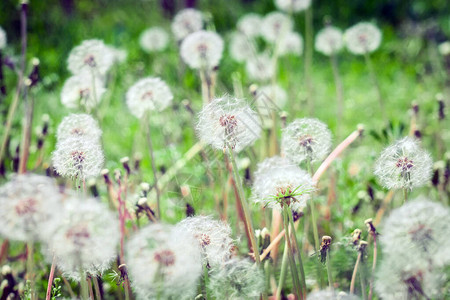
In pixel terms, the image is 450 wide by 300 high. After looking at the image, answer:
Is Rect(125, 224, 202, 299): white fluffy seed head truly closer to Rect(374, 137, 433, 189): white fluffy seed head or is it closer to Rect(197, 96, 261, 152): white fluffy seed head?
Rect(197, 96, 261, 152): white fluffy seed head

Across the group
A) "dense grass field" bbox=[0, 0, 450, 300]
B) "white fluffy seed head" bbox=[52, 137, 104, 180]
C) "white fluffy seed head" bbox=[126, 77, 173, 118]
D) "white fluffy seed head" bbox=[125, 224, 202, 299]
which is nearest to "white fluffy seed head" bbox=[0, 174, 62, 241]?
"dense grass field" bbox=[0, 0, 450, 300]

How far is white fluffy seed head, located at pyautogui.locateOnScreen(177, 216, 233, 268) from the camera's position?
1.08 meters

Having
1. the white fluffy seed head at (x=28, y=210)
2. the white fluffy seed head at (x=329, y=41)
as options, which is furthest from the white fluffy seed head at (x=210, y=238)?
the white fluffy seed head at (x=329, y=41)

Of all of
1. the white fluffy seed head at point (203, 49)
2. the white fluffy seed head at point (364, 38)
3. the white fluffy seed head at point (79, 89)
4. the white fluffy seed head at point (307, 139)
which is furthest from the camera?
the white fluffy seed head at point (364, 38)

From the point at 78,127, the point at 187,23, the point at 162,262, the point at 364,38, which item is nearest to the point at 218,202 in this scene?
the point at 78,127

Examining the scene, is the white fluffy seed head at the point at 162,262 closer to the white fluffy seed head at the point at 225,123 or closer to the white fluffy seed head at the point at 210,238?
the white fluffy seed head at the point at 210,238

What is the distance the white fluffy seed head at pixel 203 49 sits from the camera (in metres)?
1.83

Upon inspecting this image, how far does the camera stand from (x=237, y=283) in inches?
41.3

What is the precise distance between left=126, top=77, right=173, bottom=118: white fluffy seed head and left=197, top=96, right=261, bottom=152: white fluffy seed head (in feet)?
1.30

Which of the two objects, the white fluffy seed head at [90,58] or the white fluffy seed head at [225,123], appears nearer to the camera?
the white fluffy seed head at [225,123]

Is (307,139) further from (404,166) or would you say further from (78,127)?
(78,127)

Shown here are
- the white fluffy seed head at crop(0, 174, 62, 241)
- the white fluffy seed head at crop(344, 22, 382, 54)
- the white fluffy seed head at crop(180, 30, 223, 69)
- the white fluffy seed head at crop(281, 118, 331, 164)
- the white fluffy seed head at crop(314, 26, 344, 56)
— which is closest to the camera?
the white fluffy seed head at crop(0, 174, 62, 241)

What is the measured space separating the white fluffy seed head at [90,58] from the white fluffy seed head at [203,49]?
31cm

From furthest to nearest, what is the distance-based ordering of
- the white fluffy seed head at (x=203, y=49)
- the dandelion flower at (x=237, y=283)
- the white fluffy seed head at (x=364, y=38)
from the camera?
the white fluffy seed head at (x=364, y=38) → the white fluffy seed head at (x=203, y=49) → the dandelion flower at (x=237, y=283)
